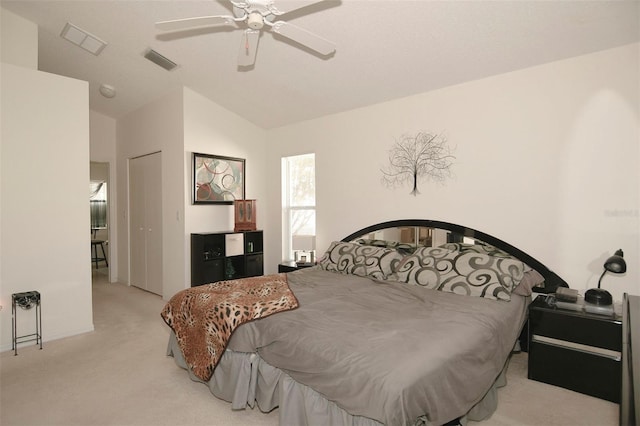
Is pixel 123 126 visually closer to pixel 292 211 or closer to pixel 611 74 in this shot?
pixel 292 211

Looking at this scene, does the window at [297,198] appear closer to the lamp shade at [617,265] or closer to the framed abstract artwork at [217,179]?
the framed abstract artwork at [217,179]

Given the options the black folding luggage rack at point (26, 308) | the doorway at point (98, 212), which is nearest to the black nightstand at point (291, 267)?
the black folding luggage rack at point (26, 308)

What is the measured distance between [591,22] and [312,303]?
8.78ft

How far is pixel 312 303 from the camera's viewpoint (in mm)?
2449

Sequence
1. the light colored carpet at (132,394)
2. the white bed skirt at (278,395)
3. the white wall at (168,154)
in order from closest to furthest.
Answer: the white bed skirt at (278,395), the light colored carpet at (132,394), the white wall at (168,154)

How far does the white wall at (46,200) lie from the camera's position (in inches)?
123

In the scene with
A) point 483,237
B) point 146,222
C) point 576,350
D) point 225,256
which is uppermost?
point 146,222

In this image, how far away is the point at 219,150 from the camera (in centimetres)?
476

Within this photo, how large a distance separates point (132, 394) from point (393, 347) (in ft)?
6.07

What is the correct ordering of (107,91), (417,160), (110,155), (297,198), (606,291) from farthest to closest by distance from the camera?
(110,155) → (297,198) → (107,91) → (417,160) → (606,291)

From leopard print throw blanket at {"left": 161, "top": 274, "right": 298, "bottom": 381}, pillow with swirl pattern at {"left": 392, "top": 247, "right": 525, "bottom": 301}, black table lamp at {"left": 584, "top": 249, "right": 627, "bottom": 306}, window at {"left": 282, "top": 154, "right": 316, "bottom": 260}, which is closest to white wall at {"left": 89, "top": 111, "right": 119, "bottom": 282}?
window at {"left": 282, "top": 154, "right": 316, "bottom": 260}

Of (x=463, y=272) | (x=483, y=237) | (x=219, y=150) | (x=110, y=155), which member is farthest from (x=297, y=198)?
(x=110, y=155)

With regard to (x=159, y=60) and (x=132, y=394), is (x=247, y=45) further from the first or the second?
(x=132, y=394)

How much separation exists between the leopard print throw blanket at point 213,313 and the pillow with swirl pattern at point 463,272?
115 centimetres
